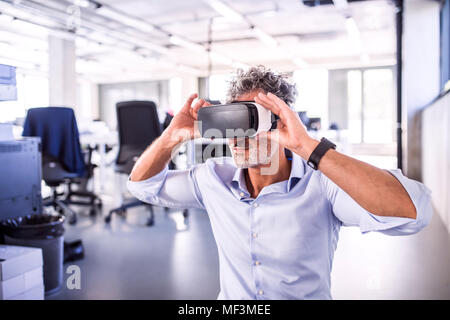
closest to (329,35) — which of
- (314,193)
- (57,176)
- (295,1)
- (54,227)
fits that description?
(295,1)

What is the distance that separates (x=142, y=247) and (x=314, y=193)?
2072mm

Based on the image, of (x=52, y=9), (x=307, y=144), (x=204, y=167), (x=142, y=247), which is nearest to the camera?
(x=307, y=144)

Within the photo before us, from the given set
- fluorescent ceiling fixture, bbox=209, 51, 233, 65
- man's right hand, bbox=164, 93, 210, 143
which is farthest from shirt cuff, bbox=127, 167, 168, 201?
fluorescent ceiling fixture, bbox=209, 51, 233, 65

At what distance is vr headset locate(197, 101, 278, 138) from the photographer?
70 cm

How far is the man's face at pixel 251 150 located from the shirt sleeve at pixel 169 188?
0.60 ft

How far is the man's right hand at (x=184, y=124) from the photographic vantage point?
0.90 meters

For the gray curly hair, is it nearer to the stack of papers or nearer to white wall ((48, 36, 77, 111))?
the stack of papers

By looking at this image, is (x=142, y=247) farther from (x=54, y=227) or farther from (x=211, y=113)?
(x=211, y=113)

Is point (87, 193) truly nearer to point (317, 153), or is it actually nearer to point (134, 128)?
point (134, 128)

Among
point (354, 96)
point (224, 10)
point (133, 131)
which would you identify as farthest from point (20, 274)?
point (354, 96)

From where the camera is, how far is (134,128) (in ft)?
11.6

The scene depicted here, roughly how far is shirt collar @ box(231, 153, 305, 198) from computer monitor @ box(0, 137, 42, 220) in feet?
4.74
